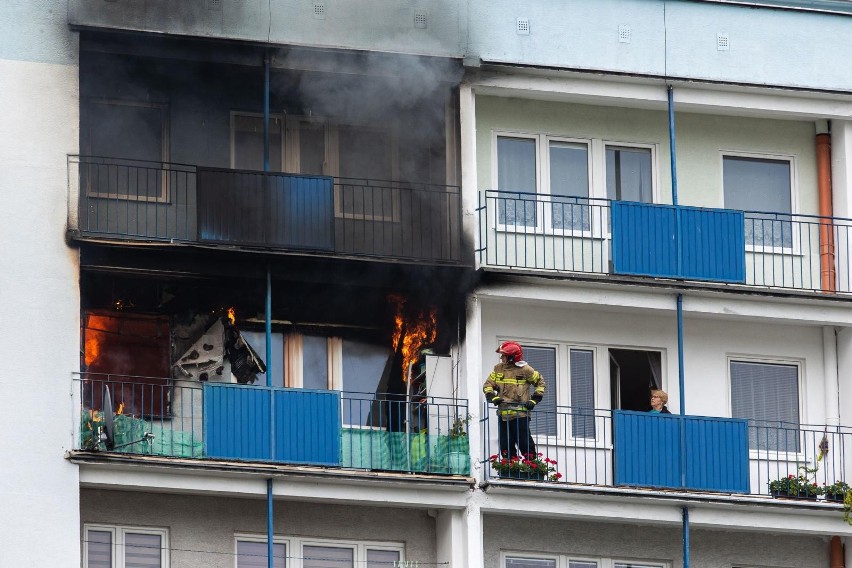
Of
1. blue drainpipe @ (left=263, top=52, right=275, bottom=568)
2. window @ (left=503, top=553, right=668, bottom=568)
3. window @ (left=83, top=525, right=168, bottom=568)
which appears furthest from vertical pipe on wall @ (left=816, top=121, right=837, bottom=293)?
window @ (left=83, top=525, right=168, bottom=568)

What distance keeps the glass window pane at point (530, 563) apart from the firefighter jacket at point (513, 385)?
2.02 metres

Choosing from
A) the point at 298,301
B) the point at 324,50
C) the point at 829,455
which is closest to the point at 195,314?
the point at 298,301

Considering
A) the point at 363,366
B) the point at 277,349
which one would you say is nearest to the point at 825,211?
the point at 363,366

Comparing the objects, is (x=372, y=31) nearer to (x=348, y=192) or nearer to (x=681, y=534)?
(x=348, y=192)

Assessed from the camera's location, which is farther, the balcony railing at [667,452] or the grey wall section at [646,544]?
the grey wall section at [646,544]

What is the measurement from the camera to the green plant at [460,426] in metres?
38.9

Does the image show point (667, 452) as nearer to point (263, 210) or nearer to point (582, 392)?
point (582, 392)

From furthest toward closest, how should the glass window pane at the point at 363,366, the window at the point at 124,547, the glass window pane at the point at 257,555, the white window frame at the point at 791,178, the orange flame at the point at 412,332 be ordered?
the white window frame at the point at 791,178 → the glass window pane at the point at 363,366 → the orange flame at the point at 412,332 → the glass window pane at the point at 257,555 → the window at the point at 124,547

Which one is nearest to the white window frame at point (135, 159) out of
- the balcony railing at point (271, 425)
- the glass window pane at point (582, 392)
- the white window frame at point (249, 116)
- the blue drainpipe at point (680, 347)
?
the white window frame at point (249, 116)

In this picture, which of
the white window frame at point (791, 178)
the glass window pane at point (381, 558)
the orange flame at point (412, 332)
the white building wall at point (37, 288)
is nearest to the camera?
the white building wall at point (37, 288)

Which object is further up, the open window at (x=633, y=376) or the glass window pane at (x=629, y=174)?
the glass window pane at (x=629, y=174)

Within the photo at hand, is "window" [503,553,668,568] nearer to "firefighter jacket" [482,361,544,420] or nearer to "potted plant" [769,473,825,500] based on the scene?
"firefighter jacket" [482,361,544,420]

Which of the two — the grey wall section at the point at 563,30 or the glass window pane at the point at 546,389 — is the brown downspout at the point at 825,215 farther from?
the glass window pane at the point at 546,389

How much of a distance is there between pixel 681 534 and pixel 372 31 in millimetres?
8063
